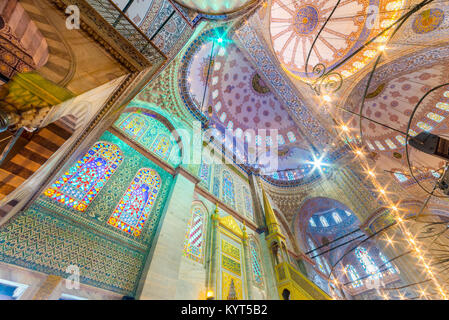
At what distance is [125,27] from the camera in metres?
2.43

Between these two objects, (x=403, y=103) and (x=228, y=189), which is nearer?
(x=228, y=189)

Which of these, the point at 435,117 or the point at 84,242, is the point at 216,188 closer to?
the point at 84,242

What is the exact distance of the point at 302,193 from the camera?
40.7 feet

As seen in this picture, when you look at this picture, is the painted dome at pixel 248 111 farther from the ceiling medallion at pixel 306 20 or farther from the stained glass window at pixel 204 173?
the ceiling medallion at pixel 306 20

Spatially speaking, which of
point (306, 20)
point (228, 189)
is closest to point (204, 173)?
point (228, 189)

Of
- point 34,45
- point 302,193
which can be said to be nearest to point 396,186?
point 302,193

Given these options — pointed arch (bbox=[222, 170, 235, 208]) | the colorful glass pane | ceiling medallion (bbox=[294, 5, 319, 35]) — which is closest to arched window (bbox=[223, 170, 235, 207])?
pointed arch (bbox=[222, 170, 235, 208])

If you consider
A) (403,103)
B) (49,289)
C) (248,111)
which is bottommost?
(49,289)

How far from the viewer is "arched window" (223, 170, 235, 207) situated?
8.80m

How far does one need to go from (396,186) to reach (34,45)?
40.4ft

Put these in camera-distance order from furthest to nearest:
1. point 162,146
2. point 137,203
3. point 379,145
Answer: point 379,145 < point 162,146 < point 137,203

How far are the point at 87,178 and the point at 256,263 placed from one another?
6.78 metres

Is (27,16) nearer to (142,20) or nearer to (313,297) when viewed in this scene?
(142,20)

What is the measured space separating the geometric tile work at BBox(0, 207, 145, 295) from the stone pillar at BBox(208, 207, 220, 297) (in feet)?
7.05
